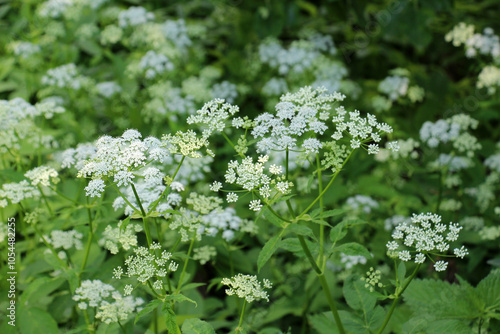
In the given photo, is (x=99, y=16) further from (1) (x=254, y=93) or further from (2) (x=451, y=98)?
(2) (x=451, y=98)

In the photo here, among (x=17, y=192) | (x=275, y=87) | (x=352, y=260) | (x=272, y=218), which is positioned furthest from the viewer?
(x=275, y=87)

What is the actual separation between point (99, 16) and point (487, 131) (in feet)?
16.5

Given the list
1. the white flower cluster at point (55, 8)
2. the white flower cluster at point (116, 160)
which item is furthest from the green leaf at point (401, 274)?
the white flower cluster at point (55, 8)

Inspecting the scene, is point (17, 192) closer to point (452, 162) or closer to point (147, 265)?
point (147, 265)

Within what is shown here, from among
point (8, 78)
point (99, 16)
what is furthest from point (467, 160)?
point (8, 78)

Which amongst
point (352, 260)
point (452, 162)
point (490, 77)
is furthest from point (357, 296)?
point (490, 77)

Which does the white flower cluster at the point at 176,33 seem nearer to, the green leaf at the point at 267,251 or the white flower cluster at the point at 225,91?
the white flower cluster at the point at 225,91

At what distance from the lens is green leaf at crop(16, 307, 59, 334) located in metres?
3.02

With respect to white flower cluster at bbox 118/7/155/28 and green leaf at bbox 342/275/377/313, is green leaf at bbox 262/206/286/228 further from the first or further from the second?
white flower cluster at bbox 118/7/155/28

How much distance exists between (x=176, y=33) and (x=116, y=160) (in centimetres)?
353

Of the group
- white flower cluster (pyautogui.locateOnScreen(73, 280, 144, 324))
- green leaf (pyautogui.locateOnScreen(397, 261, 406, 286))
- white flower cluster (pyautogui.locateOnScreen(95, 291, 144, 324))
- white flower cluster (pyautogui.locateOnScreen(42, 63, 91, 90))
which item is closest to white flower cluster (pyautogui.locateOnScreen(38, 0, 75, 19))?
white flower cluster (pyautogui.locateOnScreen(42, 63, 91, 90))

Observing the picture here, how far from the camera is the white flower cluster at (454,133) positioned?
3977 millimetres

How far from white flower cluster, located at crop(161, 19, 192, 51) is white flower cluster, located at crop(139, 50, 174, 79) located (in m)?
0.35

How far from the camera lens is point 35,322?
9.99 ft
